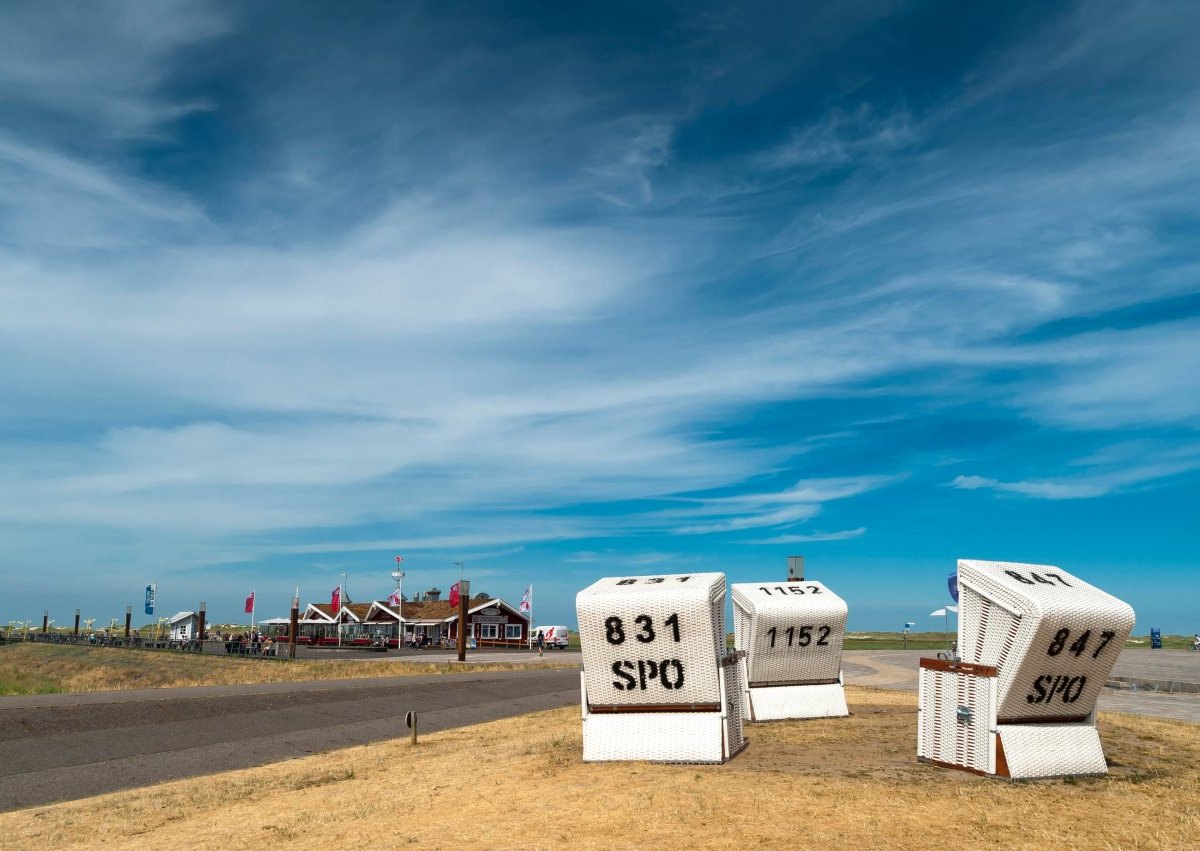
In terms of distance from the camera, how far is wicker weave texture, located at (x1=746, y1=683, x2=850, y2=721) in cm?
1744

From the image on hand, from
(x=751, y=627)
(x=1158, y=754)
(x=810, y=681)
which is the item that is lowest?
(x=1158, y=754)

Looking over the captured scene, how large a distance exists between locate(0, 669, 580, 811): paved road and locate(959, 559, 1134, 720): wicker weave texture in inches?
487

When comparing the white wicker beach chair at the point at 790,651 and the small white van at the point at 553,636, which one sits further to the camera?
the small white van at the point at 553,636

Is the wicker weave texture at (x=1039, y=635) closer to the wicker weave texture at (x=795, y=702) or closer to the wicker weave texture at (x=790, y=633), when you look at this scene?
the wicker weave texture at (x=790, y=633)

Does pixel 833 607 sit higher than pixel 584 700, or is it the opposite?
pixel 833 607

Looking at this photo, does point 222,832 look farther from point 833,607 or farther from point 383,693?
point 383,693

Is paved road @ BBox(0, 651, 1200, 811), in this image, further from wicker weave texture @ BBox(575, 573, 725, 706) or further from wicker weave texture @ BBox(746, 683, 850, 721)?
wicker weave texture @ BBox(746, 683, 850, 721)

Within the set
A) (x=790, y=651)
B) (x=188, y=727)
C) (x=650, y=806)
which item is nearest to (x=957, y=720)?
(x=650, y=806)

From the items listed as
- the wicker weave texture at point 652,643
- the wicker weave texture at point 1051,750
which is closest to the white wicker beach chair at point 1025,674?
the wicker weave texture at point 1051,750

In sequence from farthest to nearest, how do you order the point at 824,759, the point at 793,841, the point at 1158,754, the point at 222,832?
the point at 1158,754 → the point at 824,759 → the point at 222,832 → the point at 793,841

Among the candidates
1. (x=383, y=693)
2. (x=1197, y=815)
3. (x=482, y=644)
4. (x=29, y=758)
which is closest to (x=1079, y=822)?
(x=1197, y=815)

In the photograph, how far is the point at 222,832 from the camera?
9344mm

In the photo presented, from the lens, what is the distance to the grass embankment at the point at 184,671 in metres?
33.2

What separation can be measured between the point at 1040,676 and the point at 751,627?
681 centimetres
